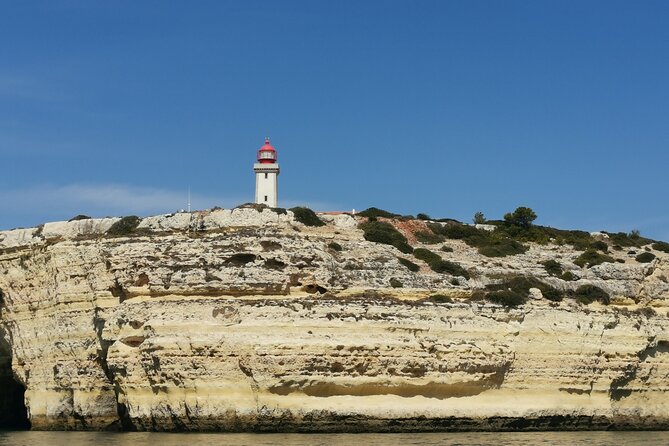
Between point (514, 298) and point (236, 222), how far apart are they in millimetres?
9950

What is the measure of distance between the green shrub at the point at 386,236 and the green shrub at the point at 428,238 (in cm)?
91

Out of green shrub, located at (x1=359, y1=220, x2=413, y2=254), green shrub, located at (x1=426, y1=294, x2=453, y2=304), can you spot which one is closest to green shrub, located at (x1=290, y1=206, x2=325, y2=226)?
green shrub, located at (x1=359, y1=220, x2=413, y2=254)

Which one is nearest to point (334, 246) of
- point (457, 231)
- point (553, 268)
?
point (457, 231)

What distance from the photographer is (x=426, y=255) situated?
1452 inches

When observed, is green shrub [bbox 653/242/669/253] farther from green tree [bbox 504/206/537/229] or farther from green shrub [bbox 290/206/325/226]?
green shrub [bbox 290/206/325/226]

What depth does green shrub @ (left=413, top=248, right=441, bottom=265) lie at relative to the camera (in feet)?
120

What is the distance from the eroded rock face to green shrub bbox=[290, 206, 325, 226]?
0.55 meters

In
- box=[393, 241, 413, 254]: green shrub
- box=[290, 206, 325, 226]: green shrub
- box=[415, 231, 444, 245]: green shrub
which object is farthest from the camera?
box=[415, 231, 444, 245]: green shrub

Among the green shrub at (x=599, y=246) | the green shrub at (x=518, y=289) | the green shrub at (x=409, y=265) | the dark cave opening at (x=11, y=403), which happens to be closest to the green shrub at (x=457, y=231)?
the green shrub at (x=599, y=246)

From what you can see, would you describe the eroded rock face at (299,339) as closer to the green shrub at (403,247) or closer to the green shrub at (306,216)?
the green shrub at (306,216)

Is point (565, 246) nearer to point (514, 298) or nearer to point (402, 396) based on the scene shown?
point (514, 298)

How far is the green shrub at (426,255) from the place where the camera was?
36.6 m

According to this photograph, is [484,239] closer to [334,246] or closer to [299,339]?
[334,246]

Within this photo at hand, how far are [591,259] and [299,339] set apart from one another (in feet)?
44.1
